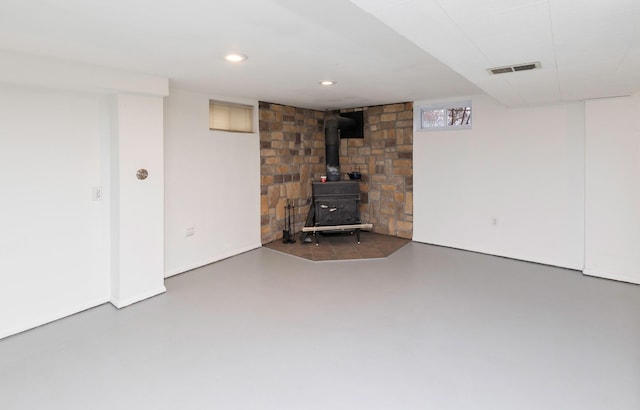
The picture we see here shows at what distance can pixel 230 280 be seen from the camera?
413 centimetres

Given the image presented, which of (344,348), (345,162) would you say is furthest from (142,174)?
(345,162)

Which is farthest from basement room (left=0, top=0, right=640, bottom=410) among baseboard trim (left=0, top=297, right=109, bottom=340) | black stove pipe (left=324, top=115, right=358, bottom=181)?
black stove pipe (left=324, top=115, right=358, bottom=181)

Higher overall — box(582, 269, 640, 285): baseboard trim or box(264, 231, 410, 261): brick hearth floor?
box(264, 231, 410, 261): brick hearth floor

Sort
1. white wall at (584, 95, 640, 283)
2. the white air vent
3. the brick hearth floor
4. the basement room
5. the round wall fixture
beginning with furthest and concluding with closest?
1. the brick hearth floor
2. white wall at (584, 95, 640, 283)
3. the round wall fixture
4. the white air vent
5. the basement room

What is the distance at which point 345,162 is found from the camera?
6.65m

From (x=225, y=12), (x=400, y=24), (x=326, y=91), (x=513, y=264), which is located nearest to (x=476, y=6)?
(x=400, y=24)

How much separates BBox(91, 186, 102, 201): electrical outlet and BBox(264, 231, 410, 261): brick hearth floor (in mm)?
2533

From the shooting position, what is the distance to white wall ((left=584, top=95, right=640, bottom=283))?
3.93 meters

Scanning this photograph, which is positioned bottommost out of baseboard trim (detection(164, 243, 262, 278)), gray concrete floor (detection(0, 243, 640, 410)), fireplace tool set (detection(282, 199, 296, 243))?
gray concrete floor (detection(0, 243, 640, 410))

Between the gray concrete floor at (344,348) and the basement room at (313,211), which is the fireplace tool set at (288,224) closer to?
the basement room at (313,211)

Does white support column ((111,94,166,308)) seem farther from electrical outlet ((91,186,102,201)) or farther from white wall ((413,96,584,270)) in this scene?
white wall ((413,96,584,270))

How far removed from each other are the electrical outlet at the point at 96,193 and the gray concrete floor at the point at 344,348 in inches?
41.1

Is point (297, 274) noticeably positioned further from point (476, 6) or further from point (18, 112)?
point (476, 6)

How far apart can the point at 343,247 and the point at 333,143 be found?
1824 millimetres
